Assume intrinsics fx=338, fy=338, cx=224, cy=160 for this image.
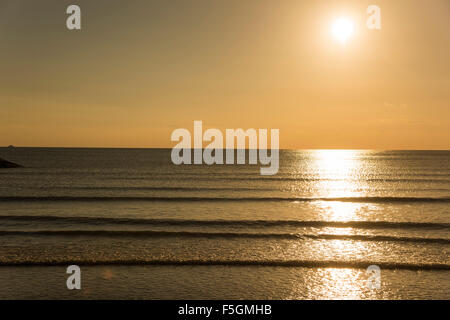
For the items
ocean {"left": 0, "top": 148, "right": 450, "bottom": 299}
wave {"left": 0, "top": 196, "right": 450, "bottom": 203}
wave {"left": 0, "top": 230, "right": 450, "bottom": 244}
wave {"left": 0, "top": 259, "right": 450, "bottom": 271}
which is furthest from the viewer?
wave {"left": 0, "top": 196, "right": 450, "bottom": 203}

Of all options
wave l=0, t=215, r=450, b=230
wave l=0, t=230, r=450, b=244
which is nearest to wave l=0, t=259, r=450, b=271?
wave l=0, t=230, r=450, b=244

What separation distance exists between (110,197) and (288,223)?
1650 centimetres

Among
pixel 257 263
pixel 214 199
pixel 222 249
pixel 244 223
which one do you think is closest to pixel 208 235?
pixel 222 249

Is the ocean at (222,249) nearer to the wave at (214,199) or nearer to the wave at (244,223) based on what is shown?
the wave at (244,223)

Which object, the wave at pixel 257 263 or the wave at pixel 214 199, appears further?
the wave at pixel 214 199

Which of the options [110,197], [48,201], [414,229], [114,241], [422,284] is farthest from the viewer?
[110,197]

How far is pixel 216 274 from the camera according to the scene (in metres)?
11.1

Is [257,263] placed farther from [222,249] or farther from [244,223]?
[244,223]

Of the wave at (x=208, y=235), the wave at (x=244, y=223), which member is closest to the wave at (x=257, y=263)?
the wave at (x=208, y=235)

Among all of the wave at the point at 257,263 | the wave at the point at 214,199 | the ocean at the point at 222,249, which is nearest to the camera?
the ocean at the point at 222,249

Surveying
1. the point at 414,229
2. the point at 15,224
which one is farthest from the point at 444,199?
the point at 15,224

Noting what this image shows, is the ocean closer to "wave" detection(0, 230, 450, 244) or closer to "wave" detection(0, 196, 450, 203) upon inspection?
"wave" detection(0, 230, 450, 244)

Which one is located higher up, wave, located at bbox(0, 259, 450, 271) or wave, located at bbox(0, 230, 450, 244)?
wave, located at bbox(0, 230, 450, 244)
